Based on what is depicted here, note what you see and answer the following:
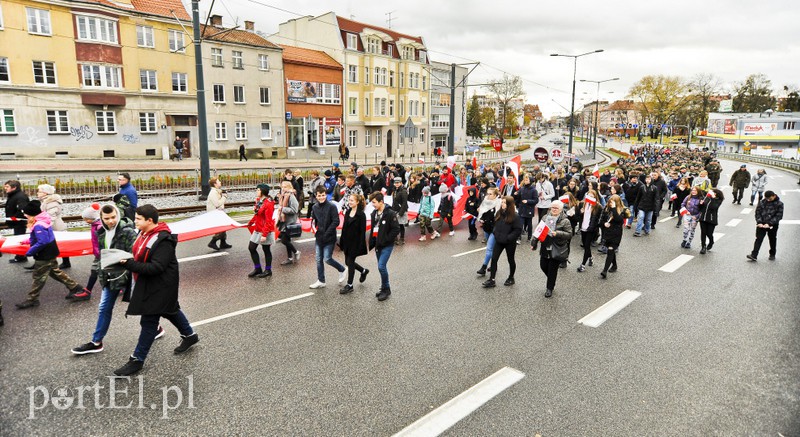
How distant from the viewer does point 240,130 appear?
39.9 meters

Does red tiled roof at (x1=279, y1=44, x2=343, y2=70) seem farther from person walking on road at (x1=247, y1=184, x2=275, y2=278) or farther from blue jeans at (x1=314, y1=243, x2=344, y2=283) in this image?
blue jeans at (x1=314, y1=243, x2=344, y2=283)

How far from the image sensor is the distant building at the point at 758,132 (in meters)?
78.8

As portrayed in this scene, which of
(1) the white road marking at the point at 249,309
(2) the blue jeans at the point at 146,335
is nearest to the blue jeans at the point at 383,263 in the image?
(1) the white road marking at the point at 249,309

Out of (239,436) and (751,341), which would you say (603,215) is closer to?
(751,341)

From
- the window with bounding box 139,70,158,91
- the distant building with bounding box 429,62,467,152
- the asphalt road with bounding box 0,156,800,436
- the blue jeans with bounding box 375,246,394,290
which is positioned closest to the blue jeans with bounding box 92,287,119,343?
the asphalt road with bounding box 0,156,800,436

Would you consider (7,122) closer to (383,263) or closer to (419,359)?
(383,263)

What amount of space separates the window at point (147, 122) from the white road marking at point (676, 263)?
36095 millimetres

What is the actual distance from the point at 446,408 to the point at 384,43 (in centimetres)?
5212

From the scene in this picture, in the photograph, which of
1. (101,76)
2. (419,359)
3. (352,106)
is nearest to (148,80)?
(101,76)

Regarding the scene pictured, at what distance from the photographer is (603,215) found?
34.6 ft

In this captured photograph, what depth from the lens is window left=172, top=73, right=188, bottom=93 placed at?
121ft

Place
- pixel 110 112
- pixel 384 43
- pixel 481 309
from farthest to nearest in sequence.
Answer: pixel 384 43 → pixel 110 112 → pixel 481 309

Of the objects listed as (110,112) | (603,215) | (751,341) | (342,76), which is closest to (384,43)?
(342,76)

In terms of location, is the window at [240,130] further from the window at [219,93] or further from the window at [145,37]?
the window at [145,37]
